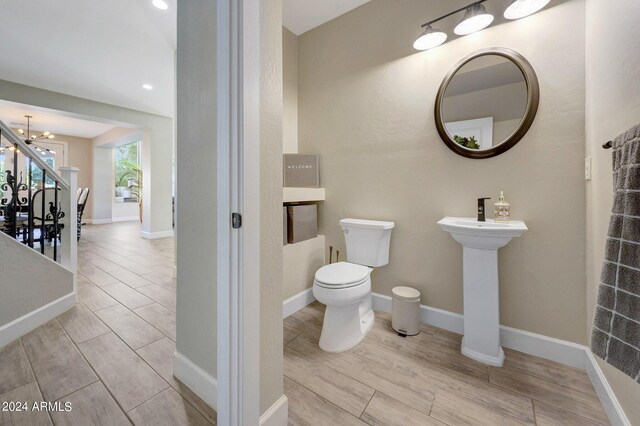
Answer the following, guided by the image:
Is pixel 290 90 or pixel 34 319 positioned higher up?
pixel 290 90

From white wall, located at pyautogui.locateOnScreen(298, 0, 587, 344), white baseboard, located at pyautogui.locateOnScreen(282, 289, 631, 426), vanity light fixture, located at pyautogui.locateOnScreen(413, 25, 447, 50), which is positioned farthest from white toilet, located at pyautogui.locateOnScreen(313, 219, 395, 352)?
vanity light fixture, located at pyautogui.locateOnScreen(413, 25, 447, 50)

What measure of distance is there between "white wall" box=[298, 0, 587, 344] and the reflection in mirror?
3.9 inches

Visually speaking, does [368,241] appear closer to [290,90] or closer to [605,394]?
[605,394]

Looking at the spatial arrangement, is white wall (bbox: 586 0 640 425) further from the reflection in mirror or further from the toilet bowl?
the toilet bowl

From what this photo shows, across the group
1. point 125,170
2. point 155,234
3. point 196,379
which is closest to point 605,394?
point 196,379

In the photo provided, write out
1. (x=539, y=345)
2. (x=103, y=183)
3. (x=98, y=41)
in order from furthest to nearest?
(x=103, y=183) < (x=98, y=41) < (x=539, y=345)

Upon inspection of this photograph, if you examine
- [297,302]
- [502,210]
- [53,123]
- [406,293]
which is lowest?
[297,302]

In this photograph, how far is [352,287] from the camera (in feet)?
5.33

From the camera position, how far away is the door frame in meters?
0.88

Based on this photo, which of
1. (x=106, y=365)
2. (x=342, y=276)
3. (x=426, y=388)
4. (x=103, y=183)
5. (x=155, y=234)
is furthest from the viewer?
(x=103, y=183)

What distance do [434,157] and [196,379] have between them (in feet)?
6.67

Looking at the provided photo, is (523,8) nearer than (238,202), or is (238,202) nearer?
(238,202)

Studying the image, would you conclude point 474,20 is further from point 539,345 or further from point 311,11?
point 539,345

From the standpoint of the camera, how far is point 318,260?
7.97 ft
